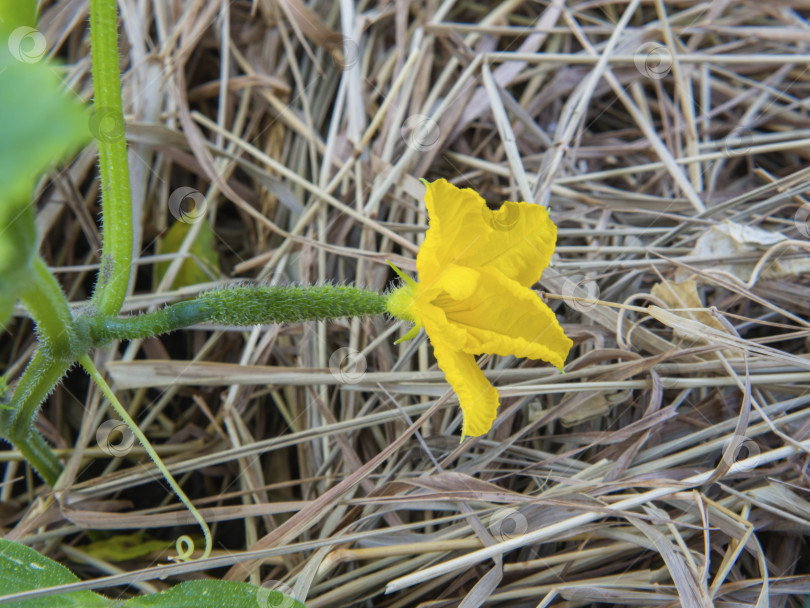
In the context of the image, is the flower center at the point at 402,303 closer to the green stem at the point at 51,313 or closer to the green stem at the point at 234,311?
the green stem at the point at 234,311

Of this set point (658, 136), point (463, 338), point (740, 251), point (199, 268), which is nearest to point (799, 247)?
point (740, 251)

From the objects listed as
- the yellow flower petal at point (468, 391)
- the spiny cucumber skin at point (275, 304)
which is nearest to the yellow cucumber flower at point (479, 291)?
the yellow flower petal at point (468, 391)

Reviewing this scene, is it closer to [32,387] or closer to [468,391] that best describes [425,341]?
[468,391]

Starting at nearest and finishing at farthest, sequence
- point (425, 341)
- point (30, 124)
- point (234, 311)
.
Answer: point (30, 124) < point (234, 311) < point (425, 341)

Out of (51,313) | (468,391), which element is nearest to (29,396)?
(51,313)

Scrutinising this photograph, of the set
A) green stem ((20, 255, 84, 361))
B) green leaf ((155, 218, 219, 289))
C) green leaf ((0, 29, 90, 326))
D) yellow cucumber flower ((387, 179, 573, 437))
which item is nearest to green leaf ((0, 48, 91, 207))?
green leaf ((0, 29, 90, 326))

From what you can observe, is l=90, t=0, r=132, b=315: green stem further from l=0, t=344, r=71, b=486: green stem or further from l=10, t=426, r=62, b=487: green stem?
l=10, t=426, r=62, b=487: green stem
